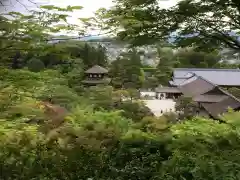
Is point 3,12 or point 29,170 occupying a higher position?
point 3,12

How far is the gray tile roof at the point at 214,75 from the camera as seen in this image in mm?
20688

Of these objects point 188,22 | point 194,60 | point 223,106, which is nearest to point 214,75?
point 194,60

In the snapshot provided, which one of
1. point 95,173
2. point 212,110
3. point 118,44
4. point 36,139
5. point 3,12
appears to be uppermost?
point 3,12

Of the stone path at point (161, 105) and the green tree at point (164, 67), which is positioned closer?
the stone path at point (161, 105)

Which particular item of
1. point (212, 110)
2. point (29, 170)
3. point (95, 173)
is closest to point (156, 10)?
point (95, 173)

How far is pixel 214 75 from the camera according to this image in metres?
21.4

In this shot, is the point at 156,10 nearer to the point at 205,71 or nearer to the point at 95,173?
the point at 95,173

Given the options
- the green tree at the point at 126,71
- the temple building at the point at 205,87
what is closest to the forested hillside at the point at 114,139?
the temple building at the point at 205,87

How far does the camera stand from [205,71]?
2231 cm

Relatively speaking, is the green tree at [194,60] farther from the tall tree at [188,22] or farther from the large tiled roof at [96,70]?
the tall tree at [188,22]

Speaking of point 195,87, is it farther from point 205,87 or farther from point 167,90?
point 167,90

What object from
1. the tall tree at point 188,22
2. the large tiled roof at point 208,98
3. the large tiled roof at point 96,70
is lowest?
the large tiled roof at point 208,98

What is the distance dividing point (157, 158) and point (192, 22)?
1.58 m

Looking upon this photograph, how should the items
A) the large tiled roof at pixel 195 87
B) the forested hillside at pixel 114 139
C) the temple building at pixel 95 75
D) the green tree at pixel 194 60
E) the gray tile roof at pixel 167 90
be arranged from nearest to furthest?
1. the forested hillside at pixel 114 139
2. the large tiled roof at pixel 195 87
3. the temple building at pixel 95 75
4. the gray tile roof at pixel 167 90
5. the green tree at pixel 194 60
